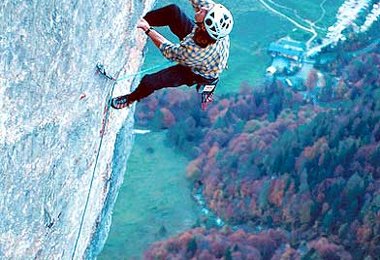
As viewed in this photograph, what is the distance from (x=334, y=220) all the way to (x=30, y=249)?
30640 mm

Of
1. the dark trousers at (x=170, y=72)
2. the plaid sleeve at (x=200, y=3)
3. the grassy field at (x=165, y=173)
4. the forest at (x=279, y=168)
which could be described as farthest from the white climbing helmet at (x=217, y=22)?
the grassy field at (x=165, y=173)

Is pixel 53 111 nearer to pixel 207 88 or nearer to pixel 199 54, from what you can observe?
pixel 199 54

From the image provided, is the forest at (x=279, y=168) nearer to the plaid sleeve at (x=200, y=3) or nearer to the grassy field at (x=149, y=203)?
the grassy field at (x=149, y=203)

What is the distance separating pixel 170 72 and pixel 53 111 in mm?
2119

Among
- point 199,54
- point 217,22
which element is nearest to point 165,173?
point 199,54

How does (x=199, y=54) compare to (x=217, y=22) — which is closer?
(x=217, y=22)

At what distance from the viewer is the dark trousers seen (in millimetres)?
8320

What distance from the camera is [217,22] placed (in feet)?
22.5

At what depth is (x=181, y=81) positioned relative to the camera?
8.41m

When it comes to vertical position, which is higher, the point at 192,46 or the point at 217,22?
the point at 217,22

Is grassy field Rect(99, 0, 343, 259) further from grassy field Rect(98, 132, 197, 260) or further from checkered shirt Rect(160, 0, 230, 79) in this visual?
checkered shirt Rect(160, 0, 230, 79)

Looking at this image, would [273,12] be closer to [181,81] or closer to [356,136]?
[356,136]

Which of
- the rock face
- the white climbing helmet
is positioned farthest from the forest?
the white climbing helmet

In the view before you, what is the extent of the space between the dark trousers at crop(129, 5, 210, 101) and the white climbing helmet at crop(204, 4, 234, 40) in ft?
4.13
